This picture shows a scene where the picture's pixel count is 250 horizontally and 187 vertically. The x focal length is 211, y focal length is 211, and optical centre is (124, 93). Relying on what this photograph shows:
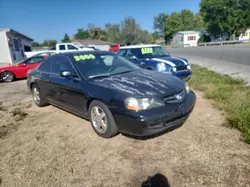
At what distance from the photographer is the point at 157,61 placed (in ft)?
23.8

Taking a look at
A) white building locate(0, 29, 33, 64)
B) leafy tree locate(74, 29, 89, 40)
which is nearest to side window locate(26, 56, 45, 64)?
white building locate(0, 29, 33, 64)

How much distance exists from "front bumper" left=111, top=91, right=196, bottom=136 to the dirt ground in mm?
→ 331

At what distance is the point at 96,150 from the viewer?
134 inches

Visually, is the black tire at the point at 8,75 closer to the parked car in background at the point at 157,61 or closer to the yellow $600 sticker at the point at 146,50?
the parked car in background at the point at 157,61

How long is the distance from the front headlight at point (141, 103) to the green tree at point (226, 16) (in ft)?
179

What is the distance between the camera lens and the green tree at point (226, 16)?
48.3 metres

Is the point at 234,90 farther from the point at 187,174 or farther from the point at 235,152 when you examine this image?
the point at 187,174

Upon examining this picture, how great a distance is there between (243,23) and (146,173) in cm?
5608

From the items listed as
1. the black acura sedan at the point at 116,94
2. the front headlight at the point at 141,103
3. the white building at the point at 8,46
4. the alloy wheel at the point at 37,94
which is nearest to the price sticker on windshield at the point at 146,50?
the black acura sedan at the point at 116,94

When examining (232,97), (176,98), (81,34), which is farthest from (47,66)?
(81,34)

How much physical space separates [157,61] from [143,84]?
390 centimetres

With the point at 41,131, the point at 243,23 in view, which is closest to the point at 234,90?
the point at 41,131

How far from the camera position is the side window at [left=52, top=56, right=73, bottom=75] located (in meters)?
4.45

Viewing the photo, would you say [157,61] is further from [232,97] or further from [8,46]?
[8,46]
